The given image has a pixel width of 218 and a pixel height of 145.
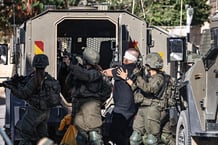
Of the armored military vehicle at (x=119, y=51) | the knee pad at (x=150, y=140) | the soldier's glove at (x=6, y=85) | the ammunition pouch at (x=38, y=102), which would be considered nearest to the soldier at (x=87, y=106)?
the ammunition pouch at (x=38, y=102)

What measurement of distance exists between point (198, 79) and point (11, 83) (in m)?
2.46

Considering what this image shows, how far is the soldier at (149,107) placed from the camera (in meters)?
9.70

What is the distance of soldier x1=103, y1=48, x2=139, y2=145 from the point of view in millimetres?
9953

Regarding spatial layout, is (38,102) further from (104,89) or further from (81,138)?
(104,89)

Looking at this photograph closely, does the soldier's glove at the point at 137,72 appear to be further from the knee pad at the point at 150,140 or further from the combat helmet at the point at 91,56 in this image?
the knee pad at the point at 150,140

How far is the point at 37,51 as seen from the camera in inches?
434

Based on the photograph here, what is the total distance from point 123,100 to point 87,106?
86 cm

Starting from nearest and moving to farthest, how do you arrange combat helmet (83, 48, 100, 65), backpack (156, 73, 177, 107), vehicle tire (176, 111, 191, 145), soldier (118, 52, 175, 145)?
vehicle tire (176, 111, 191, 145) < combat helmet (83, 48, 100, 65) < soldier (118, 52, 175, 145) < backpack (156, 73, 177, 107)

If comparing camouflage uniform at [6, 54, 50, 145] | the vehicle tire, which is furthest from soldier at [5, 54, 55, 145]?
the vehicle tire

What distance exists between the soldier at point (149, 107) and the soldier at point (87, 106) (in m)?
0.55

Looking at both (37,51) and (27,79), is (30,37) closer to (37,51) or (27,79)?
(37,51)

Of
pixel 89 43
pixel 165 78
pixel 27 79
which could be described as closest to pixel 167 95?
pixel 165 78

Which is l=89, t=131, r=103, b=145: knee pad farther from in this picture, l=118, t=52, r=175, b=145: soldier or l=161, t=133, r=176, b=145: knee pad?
l=161, t=133, r=176, b=145: knee pad

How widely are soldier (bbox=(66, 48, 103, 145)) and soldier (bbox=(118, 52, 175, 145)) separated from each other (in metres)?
0.55
